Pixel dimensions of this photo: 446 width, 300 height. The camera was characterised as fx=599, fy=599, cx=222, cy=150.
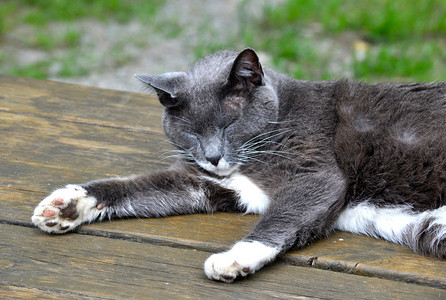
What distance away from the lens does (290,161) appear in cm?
241

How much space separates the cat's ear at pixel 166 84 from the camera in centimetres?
241

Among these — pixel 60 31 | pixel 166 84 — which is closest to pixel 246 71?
pixel 166 84

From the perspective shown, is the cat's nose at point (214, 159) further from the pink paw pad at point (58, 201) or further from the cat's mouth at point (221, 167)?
the pink paw pad at point (58, 201)

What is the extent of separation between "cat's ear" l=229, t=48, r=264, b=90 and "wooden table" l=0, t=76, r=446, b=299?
538mm

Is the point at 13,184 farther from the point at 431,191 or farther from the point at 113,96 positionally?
the point at 431,191

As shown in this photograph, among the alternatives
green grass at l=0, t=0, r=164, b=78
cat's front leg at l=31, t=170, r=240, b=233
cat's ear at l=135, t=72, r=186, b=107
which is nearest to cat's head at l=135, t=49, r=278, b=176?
cat's ear at l=135, t=72, r=186, b=107

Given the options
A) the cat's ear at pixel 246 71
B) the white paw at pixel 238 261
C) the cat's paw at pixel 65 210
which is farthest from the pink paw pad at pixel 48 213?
the cat's ear at pixel 246 71

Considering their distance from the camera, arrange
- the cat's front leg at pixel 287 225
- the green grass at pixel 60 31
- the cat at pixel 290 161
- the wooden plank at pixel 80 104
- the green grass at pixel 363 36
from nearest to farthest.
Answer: the cat's front leg at pixel 287 225 < the cat at pixel 290 161 < the wooden plank at pixel 80 104 < the green grass at pixel 363 36 < the green grass at pixel 60 31

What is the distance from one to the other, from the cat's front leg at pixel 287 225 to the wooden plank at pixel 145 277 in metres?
0.05

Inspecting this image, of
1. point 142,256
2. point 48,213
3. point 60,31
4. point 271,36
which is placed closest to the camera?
point 142,256

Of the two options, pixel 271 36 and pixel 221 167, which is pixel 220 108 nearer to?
pixel 221 167

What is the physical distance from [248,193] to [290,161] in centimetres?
22

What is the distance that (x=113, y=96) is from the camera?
3.48 meters

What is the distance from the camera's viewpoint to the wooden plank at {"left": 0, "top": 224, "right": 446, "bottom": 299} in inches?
71.6
